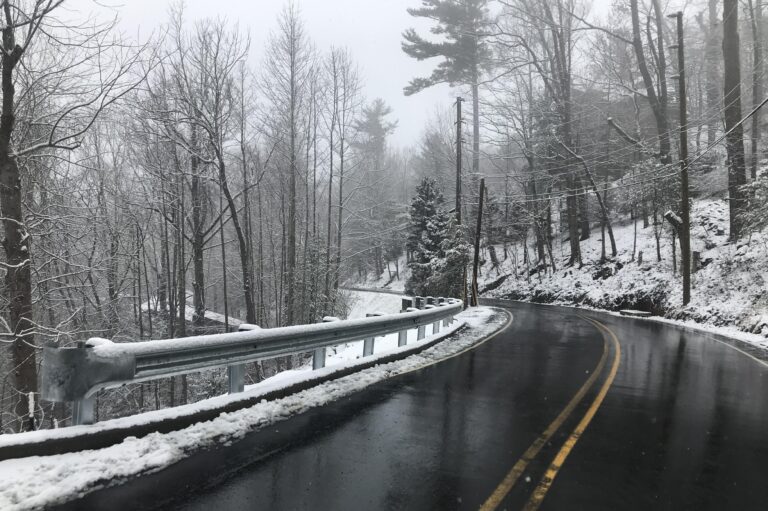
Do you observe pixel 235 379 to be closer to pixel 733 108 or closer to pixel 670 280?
pixel 670 280

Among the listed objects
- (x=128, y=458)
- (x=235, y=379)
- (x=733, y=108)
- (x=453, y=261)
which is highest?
(x=733, y=108)

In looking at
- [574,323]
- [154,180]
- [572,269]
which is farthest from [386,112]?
[574,323]

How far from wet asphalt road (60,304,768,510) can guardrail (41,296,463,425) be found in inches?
40.6

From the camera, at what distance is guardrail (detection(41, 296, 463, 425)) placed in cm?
468

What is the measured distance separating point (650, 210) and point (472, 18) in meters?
24.7

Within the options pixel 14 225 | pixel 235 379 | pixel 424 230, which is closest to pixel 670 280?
pixel 424 230

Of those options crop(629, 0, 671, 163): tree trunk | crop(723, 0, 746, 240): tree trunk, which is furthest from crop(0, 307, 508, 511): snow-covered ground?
crop(629, 0, 671, 163): tree trunk

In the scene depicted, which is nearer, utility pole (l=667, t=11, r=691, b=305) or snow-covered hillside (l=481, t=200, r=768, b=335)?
snow-covered hillside (l=481, t=200, r=768, b=335)

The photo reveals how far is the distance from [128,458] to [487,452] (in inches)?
134

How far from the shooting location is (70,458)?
4441 mm

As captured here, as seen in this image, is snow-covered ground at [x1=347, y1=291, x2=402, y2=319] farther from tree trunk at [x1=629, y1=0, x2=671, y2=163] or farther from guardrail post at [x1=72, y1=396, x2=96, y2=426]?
guardrail post at [x1=72, y1=396, x2=96, y2=426]

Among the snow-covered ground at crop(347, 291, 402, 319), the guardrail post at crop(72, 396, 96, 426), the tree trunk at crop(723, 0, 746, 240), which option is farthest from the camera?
the snow-covered ground at crop(347, 291, 402, 319)

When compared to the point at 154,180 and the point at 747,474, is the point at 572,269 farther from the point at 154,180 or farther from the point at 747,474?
the point at 747,474

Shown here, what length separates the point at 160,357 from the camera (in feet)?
18.2
